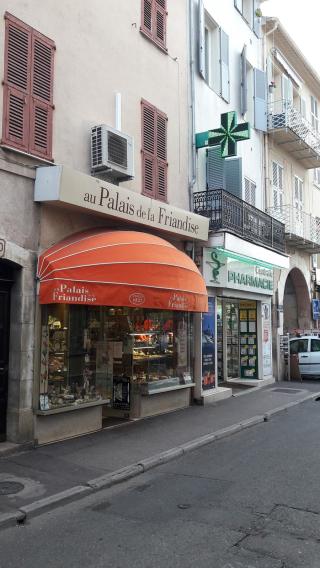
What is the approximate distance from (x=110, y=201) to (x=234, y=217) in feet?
17.4

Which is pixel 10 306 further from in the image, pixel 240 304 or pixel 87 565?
pixel 240 304

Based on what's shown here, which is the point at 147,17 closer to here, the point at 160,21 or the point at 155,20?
the point at 155,20

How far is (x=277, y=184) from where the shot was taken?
752 inches

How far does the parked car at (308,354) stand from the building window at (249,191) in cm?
546

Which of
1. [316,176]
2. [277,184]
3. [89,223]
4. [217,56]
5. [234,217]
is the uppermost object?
[217,56]

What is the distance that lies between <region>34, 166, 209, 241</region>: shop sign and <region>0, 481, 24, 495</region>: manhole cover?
4192 millimetres

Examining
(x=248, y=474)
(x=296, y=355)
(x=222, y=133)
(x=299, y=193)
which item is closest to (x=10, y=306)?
(x=248, y=474)

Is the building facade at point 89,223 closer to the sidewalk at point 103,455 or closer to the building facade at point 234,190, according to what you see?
the sidewalk at point 103,455

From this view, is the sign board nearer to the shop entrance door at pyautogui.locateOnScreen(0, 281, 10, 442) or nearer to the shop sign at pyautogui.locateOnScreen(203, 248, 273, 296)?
the shop sign at pyautogui.locateOnScreen(203, 248, 273, 296)

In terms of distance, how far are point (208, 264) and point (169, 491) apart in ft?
25.0

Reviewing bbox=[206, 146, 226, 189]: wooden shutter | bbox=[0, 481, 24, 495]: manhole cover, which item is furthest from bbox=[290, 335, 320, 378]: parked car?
bbox=[0, 481, 24, 495]: manhole cover

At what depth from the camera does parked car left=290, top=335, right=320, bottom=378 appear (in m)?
18.1

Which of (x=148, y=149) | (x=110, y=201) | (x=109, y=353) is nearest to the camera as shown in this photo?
(x=110, y=201)

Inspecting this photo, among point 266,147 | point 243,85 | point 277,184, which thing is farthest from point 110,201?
point 277,184
